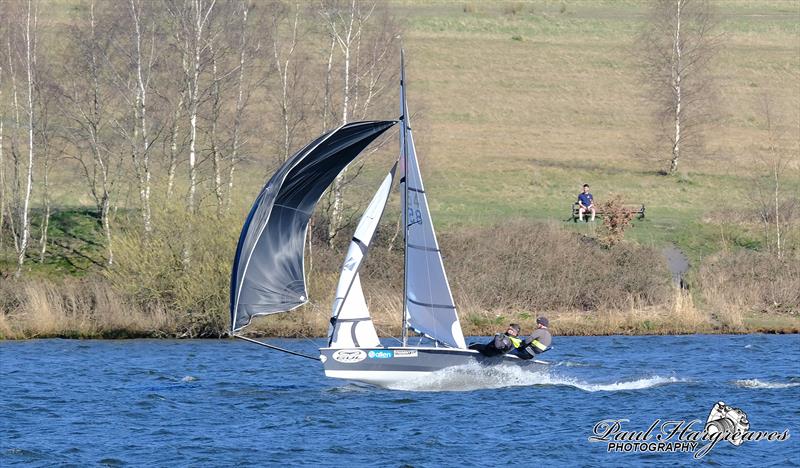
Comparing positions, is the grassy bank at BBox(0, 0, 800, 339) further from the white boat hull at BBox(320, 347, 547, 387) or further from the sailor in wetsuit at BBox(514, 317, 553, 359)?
the sailor in wetsuit at BBox(514, 317, 553, 359)

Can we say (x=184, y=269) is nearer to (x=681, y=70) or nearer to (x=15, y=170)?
(x=15, y=170)

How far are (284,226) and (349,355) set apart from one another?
9.38 feet

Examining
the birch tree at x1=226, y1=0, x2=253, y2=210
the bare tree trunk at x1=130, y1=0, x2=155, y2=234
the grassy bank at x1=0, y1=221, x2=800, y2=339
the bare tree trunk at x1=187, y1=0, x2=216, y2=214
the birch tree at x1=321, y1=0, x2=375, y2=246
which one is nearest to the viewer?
the grassy bank at x1=0, y1=221, x2=800, y2=339

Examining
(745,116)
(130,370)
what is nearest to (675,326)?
(130,370)

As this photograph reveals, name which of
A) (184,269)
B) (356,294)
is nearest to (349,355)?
(356,294)

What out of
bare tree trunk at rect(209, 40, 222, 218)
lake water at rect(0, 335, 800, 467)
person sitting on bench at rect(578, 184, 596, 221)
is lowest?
lake water at rect(0, 335, 800, 467)

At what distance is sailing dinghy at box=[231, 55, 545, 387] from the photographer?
2458 cm

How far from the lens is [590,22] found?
103 m

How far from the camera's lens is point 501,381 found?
26500 mm

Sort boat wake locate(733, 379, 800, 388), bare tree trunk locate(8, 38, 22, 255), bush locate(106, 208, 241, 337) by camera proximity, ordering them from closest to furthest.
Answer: boat wake locate(733, 379, 800, 388)
bush locate(106, 208, 241, 337)
bare tree trunk locate(8, 38, 22, 255)

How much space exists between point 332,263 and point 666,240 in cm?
1343

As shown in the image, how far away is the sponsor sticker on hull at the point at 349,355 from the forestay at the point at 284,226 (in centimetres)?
140

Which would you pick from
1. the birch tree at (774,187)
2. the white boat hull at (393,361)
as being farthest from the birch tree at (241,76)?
the birch tree at (774,187)

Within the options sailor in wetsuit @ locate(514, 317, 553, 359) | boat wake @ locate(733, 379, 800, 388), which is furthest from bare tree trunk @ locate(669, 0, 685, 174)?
sailor in wetsuit @ locate(514, 317, 553, 359)
